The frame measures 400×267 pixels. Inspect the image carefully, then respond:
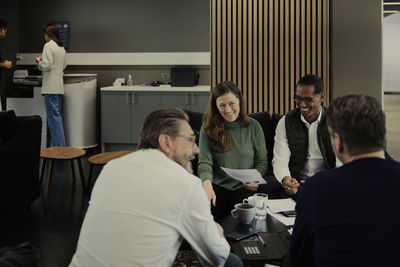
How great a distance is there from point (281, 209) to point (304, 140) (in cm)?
84

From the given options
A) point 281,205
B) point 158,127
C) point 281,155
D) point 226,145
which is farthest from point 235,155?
point 158,127

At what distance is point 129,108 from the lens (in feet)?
A: 24.8

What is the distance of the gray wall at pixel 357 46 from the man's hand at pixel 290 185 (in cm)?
215

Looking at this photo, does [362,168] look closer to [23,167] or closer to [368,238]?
[368,238]

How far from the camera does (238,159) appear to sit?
3.52 metres

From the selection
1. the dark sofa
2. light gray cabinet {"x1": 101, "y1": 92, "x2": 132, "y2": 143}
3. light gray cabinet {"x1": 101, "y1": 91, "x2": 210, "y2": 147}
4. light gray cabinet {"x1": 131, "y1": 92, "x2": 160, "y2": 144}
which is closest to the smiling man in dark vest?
the dark sofa

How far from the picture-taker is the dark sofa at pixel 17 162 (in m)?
4.11

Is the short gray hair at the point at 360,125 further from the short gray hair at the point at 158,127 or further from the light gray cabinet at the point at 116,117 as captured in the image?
the light gray cabinet at the point at 116,117

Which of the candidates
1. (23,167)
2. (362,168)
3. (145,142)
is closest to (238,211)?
(145,142)

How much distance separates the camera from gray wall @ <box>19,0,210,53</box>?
7.88 metres

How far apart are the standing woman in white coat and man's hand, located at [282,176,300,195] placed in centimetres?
497

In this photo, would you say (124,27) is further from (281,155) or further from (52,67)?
(281,155)

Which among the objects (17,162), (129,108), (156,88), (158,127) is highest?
(156,88)

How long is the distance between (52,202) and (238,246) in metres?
3.24
